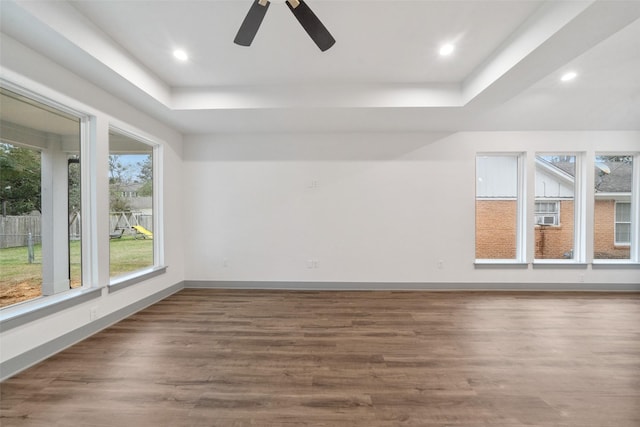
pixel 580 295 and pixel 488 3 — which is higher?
pixel 488 3

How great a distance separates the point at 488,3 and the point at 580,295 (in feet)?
14.5

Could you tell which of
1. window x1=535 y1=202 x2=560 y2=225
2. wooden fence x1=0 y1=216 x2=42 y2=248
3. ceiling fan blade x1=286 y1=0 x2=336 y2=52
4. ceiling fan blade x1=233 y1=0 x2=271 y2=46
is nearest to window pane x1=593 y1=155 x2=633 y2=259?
window x1=535 y1=202 x2=560 y2=225

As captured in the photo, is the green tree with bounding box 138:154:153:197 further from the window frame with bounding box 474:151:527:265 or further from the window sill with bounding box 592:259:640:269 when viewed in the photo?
the window sill with bounding box 592:259:640:269

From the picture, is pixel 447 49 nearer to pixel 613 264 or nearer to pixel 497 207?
pixel 497 207

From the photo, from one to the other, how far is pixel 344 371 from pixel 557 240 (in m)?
4.54

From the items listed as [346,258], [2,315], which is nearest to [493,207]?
[346,258]

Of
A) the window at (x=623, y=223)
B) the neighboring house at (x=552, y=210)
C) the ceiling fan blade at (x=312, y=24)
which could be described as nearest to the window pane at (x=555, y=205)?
the neighboring house at (x=552, y=210)

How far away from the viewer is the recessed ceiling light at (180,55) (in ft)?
8.66

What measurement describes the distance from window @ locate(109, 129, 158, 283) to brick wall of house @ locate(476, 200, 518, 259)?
524 cm

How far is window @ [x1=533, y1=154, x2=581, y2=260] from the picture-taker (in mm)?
4375

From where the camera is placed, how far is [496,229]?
443 centimetres

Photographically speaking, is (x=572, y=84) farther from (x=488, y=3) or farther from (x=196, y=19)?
(x=196, y=19)

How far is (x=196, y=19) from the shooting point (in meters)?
2.20

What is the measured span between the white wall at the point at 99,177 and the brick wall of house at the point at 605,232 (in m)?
6.96
